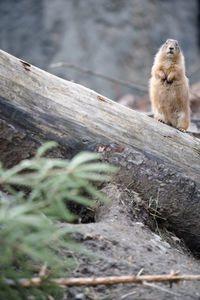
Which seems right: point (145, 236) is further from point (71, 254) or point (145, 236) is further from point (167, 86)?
point (167, 86)

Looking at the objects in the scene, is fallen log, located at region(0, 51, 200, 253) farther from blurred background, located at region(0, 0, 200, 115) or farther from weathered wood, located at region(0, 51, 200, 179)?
blurred background, located at region(0, 0, 200, 115)

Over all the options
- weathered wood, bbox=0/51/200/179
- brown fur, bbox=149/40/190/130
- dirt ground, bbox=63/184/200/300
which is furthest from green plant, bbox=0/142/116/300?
brown fur, bbox=149/40/190/130

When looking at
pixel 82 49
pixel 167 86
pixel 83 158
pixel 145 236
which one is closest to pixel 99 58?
pixel 82 49

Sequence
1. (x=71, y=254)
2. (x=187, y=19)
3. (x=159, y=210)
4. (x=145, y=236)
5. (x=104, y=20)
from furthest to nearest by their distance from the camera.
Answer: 1. (x=187, y=19)
2. (x=104, y=20)
3. (x=159, y=210)
4. (x=145, y=236)
5. (x=71, y=254)

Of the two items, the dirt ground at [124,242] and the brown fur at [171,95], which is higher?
the brown fur at [171,95]

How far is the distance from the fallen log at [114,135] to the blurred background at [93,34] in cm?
810

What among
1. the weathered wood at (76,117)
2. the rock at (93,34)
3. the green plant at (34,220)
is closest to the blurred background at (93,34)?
the rock at (93,34)

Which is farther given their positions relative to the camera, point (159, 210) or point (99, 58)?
point (99, 58)

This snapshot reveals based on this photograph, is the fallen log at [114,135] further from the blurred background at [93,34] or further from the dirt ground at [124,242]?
the blurred background at [93,34]

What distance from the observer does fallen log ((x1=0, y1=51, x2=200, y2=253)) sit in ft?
12.6

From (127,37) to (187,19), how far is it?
2359 mm

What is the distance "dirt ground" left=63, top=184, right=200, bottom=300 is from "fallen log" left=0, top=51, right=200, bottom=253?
232 millimetres

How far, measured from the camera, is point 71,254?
10.3 ft

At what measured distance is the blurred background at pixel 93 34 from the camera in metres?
12.6
